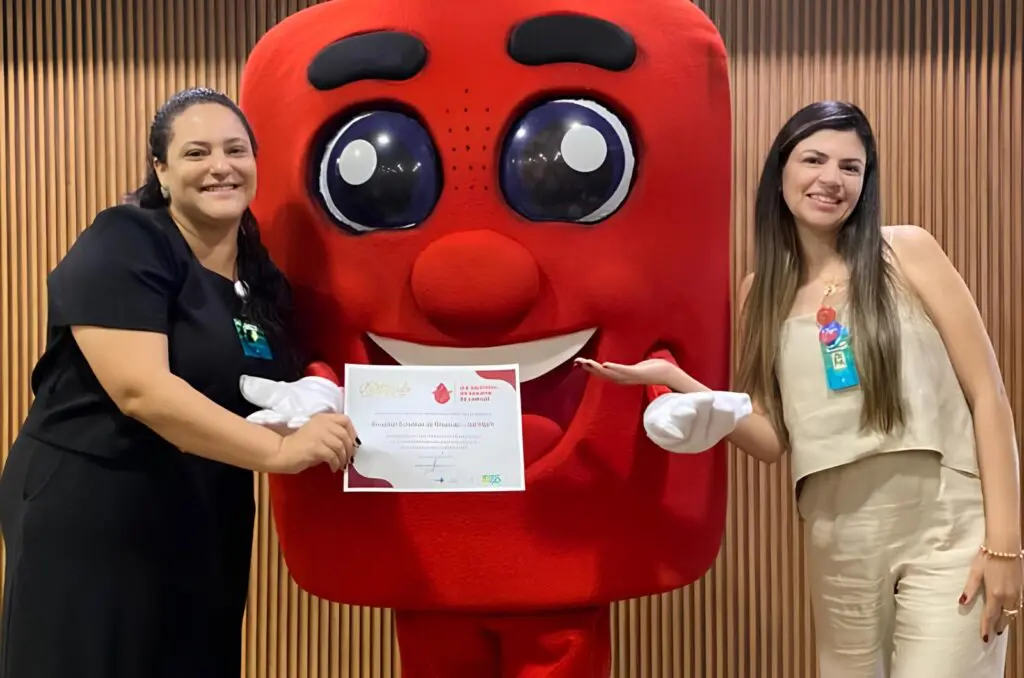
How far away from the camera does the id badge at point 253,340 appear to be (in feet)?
4.37

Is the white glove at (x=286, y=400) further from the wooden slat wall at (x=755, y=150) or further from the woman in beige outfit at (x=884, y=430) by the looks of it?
the wooden slat wall at (x=755, y=150)

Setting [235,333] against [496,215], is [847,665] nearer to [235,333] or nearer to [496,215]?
[496,215]

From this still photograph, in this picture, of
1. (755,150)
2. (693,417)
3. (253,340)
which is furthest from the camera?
(755,150)

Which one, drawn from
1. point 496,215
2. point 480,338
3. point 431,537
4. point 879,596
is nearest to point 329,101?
point 496,215

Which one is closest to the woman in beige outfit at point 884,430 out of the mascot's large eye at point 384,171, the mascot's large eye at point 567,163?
the mascot's large eye at point 567,163

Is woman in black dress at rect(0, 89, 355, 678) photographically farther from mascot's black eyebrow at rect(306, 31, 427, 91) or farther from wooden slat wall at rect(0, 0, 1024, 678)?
wooden slat wall at rect(0, 0, 1024, 678)

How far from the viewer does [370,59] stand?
138 centimetres

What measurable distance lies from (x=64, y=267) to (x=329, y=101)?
457mm

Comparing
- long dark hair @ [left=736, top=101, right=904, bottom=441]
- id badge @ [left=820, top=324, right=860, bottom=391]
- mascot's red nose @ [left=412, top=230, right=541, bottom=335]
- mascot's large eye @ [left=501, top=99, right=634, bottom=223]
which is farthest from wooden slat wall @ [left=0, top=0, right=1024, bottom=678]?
mascot's red nose @ [left=412, top=230, right=541, bottom=335]

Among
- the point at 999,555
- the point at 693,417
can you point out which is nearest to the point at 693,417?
the point at 693,417

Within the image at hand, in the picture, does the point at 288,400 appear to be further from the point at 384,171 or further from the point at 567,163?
the point at 567,163

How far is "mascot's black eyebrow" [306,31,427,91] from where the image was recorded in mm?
1369

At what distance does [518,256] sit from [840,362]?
53 centimetres

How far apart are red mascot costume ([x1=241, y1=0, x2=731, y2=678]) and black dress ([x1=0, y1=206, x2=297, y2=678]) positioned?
0.64ft
